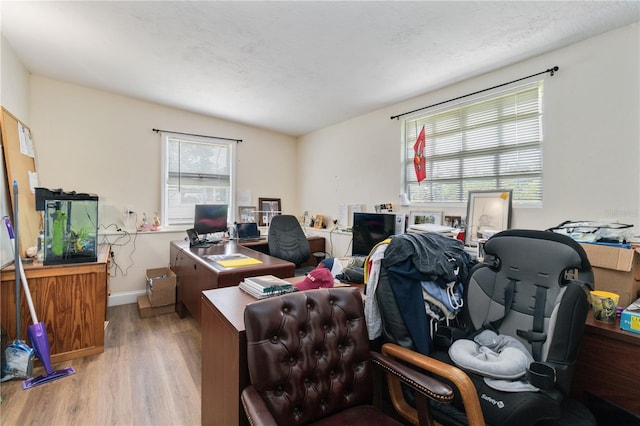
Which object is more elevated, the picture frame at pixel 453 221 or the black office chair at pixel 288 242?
the picture frame at pixel 453 221

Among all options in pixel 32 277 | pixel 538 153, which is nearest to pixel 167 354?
pixel 32 277

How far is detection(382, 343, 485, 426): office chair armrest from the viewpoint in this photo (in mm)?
1052

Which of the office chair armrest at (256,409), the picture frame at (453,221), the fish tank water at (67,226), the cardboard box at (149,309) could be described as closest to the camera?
the office chair armrest at (256,409)

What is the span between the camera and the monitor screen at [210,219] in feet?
12.1

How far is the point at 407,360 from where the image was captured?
122 centimetres

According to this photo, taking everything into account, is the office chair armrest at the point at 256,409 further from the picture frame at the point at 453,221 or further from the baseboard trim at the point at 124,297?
the baseboard trim at the point at 124,297

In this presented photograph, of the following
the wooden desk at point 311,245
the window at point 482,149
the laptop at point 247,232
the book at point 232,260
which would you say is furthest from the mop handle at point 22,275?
the window at point 482,149

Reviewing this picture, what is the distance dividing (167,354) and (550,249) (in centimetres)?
293

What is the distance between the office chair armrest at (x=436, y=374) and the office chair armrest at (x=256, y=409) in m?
0.59

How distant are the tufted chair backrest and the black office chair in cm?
216

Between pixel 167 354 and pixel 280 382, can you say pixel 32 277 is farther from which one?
pixel 280 382

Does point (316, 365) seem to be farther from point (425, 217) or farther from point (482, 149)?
point (482, 149)

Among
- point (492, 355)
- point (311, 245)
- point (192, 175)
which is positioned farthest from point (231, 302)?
point (192, 175)

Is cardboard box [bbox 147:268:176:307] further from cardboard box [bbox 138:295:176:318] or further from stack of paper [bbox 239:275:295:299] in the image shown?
stack of paper [bbox 239:275:295:299]
